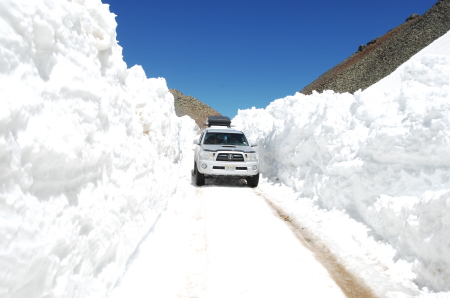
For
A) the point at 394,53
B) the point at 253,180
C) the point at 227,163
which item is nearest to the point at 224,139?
the point at 227,163

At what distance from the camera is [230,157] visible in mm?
9969

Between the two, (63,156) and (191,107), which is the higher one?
(191,107)

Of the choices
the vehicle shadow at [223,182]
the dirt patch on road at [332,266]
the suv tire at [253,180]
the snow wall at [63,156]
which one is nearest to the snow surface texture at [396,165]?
the dirt patch on road at [332,266]

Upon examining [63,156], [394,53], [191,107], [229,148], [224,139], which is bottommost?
[63,156]

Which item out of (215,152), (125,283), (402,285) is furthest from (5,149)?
(215,152)

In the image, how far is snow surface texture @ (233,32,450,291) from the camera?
409 cm

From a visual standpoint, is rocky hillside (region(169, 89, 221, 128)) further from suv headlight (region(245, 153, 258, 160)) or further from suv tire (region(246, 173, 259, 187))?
suv tire (region(246, 173, 259, 187))

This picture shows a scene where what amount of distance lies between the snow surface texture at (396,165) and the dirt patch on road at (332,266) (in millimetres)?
742

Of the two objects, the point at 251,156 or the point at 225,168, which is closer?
the point at 225,168

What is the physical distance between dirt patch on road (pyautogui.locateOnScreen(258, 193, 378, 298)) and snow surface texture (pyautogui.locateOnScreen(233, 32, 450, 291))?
742mm

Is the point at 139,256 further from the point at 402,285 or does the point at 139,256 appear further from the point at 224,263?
the point at 402,285

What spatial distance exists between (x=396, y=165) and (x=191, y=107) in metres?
82.7

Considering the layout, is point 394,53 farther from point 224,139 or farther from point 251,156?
point 251,156

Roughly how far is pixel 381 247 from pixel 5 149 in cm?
490
